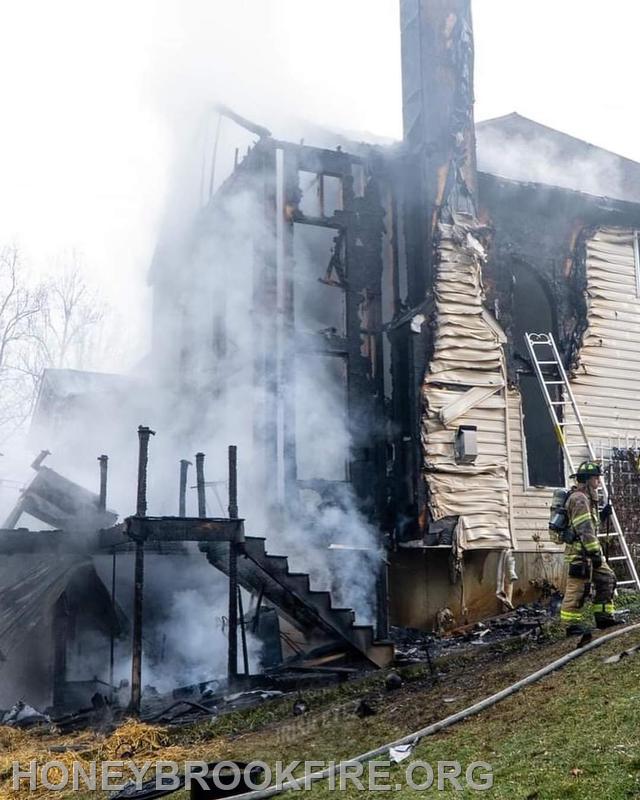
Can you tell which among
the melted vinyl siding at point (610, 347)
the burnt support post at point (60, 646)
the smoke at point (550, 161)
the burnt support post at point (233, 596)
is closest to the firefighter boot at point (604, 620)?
the burnt support post at point (233, 596)

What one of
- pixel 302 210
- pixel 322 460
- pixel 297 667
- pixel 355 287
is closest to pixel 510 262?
pixel 355 287

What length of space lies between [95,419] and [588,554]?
1439 centimetres

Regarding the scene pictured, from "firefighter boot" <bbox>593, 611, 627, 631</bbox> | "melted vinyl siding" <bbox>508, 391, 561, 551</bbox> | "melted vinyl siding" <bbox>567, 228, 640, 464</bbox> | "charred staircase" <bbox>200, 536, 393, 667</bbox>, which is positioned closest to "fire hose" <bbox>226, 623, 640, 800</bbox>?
"firefighter boot" <bbox>593, 611, 627, 631</bbox>

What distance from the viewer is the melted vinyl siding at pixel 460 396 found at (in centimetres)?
1332

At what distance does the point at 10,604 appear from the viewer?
11242 millimetres

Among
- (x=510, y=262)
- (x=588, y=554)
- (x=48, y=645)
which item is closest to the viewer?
(x=588, y=554)

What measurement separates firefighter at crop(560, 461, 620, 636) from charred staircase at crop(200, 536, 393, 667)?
254cm

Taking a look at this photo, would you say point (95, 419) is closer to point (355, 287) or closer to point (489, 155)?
point (355, 287)

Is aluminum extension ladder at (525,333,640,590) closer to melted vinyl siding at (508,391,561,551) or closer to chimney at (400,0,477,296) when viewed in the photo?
melted vinyl siding at (508,391,561,551)

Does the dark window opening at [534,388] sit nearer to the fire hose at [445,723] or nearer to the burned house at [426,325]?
the burned house at [426,325]

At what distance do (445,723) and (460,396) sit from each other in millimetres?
A: 7708

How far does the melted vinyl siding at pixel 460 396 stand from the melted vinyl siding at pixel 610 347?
5.38ft

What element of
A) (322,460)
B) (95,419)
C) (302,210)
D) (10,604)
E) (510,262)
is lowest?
(10,604)

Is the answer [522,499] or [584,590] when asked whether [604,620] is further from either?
[522,499]
